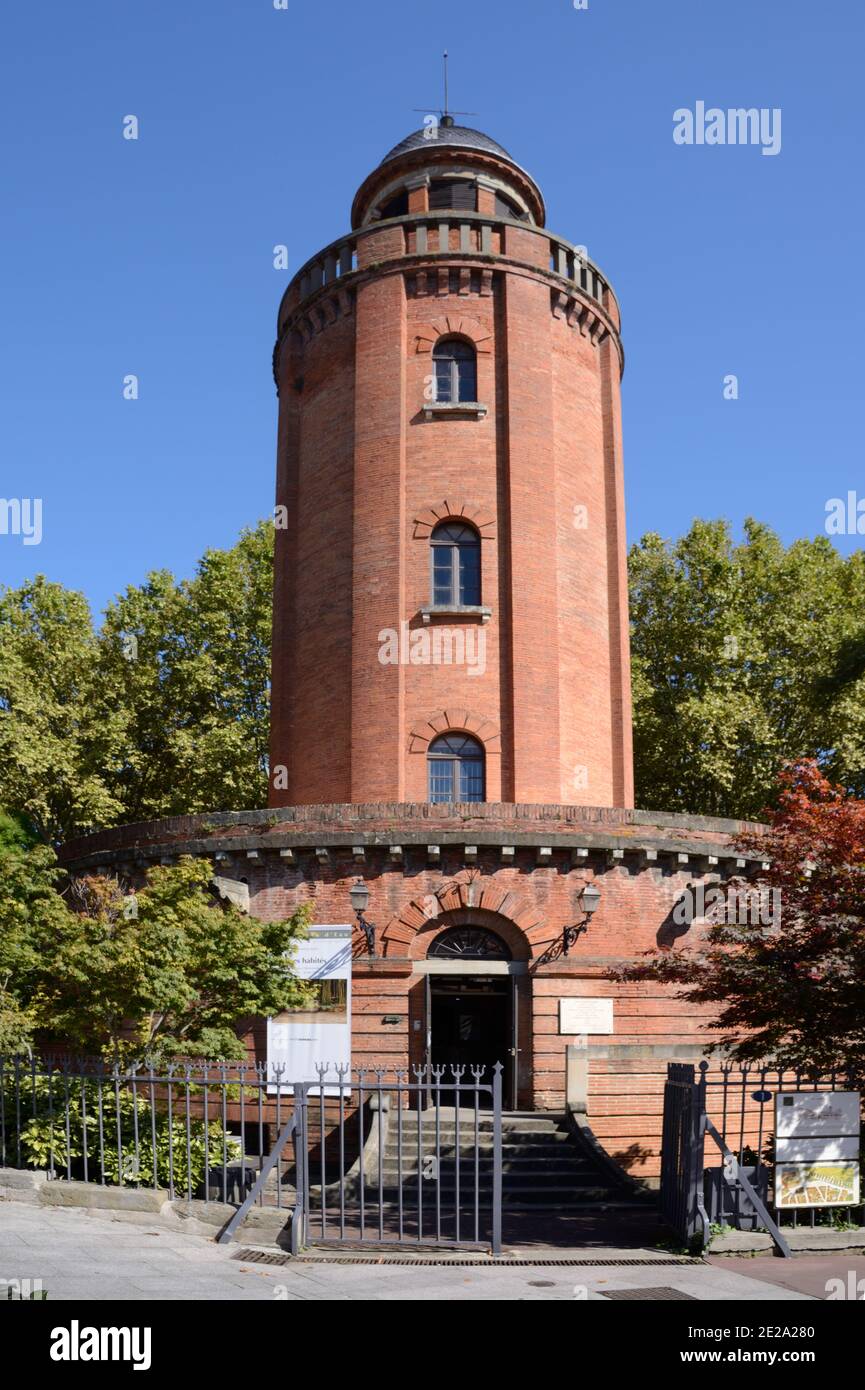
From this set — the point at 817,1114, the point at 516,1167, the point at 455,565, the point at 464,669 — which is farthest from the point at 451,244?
the point at 817,1114

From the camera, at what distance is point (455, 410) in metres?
25.6

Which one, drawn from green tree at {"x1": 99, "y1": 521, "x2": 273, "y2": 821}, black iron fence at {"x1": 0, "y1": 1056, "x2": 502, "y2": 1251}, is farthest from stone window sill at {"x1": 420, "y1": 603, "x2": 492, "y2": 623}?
green tree at {"x1": 99, "y1": 521, "x2": 273, "y2": 821}

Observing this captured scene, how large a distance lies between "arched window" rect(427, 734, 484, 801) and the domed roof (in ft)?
48.2

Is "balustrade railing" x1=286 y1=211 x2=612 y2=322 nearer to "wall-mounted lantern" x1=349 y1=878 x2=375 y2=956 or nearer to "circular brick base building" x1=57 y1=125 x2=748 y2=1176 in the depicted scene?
"circular brick base building" x1=57 y1=125 x2=748 y2=1176

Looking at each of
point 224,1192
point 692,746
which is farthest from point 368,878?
point 692,746

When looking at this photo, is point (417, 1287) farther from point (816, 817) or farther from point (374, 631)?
point (374, 631)

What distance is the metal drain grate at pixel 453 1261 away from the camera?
11539mm

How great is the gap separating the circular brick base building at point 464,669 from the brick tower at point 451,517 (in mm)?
62

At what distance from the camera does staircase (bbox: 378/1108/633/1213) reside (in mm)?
16125

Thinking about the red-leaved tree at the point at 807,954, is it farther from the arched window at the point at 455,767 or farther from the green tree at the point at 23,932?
the green tree at the point at 23,932

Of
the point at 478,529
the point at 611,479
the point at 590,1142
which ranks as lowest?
the point at 590,1142

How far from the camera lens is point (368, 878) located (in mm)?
20625

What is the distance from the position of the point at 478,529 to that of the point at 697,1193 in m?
15.3
